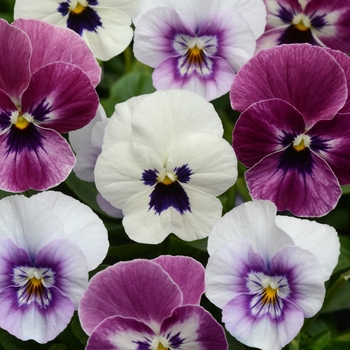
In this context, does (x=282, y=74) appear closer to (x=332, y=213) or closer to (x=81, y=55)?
(x=81, y=55)

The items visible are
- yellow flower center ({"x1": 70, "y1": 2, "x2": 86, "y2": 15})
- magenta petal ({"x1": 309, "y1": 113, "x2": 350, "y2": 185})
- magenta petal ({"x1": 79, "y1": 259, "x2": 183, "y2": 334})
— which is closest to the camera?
magenta petal ({"x1": 79, "y1": 259, "x2": 183, "y2": 334})

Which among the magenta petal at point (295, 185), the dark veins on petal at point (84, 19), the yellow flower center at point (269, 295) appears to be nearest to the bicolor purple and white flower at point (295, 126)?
the magenta petal at point (295, 185)

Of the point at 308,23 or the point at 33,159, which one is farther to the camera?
the point at 308,23

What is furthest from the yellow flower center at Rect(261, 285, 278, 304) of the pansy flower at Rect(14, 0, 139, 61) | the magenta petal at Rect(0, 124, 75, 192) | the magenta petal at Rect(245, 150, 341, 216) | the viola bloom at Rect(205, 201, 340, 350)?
the pansy flower at Rect(14, 0, 139, 61)

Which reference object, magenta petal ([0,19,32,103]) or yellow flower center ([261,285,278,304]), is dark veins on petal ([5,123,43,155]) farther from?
yellow flower center ([261,285,278,304])

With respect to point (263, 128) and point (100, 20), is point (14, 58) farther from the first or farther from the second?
point (263, 128)

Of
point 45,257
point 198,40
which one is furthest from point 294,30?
point 45,257
